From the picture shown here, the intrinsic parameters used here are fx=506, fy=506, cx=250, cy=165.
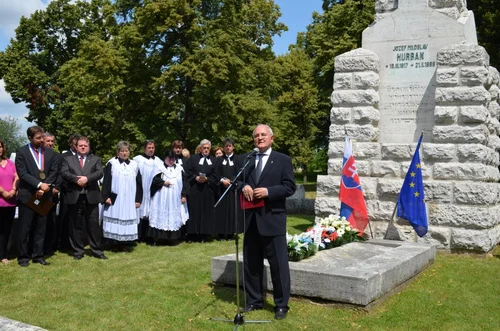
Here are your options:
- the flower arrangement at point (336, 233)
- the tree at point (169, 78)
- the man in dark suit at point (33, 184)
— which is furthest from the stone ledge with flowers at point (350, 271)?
the tree at point (169, 78)

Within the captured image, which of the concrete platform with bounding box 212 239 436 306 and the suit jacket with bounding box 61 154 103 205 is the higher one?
the suit jacket with bounding box 61 154 103 205

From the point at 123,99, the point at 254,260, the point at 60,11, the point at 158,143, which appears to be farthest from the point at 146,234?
the point at 60,11

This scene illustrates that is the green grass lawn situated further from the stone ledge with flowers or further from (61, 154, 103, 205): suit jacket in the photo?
(61, 154, 103, 205): suit jacket

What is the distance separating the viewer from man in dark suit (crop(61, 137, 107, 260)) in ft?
27.3

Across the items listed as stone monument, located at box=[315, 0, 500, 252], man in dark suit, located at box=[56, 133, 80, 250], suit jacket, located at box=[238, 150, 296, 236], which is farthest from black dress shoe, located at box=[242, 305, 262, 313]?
man in dark suit, located at box=[56, 133, 80, 250]

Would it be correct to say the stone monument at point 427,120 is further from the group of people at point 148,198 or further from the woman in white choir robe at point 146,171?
the woman in white choir robe at point 146,171

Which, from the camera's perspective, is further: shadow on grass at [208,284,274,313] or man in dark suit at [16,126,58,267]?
man in dark suit at [16,126,58,267]

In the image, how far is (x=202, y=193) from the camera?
10.5 meters

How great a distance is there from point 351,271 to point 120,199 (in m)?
4.81

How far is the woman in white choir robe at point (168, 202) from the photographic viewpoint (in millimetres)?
9844

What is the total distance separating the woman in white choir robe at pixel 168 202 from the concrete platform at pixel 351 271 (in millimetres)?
3545

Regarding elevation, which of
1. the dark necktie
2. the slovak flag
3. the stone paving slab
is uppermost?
the dark necktie

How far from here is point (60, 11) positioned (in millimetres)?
32719

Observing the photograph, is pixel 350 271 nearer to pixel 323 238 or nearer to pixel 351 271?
pixel 351 271
